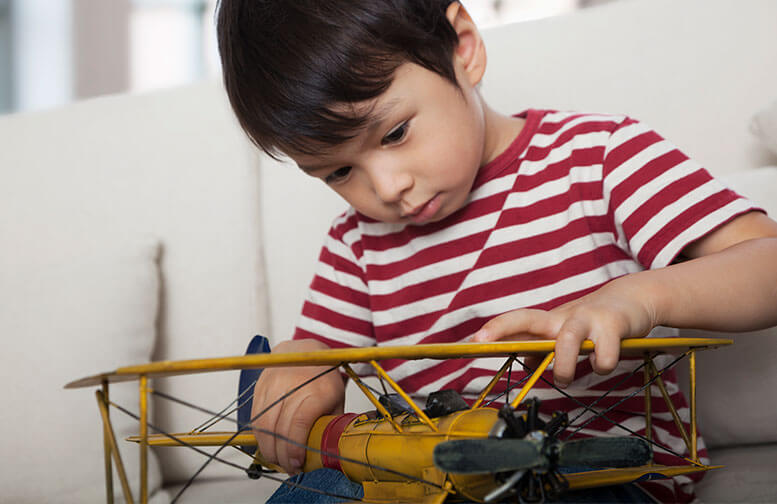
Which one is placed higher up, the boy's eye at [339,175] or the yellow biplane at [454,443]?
the boy's eye at [339,175]

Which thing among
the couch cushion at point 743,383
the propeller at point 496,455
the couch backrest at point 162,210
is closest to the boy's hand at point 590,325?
Result: the propeller at point 496,455

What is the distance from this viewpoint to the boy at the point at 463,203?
712 mm

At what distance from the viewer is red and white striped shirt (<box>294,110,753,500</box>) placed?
83cm

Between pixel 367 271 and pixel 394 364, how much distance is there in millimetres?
148

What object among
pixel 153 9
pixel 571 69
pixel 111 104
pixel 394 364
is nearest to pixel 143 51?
pixel 153 9

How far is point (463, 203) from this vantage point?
0.97 meters

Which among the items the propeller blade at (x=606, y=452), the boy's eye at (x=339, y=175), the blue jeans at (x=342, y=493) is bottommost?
the blue jeans at (x=342, y=493)

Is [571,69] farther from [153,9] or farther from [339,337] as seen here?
[153,9]

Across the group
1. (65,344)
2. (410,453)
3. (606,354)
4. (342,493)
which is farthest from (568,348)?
(65,344)

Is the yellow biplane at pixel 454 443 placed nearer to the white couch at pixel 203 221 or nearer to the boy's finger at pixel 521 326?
the boy's finger at pixel 521 326

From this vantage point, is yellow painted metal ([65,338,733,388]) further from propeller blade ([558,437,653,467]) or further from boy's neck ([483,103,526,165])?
boy's neck ([483,103,526,165])

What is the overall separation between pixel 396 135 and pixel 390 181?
0.18ft

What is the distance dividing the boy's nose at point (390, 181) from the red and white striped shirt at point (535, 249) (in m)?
0.20

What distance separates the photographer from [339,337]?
3.46ft
